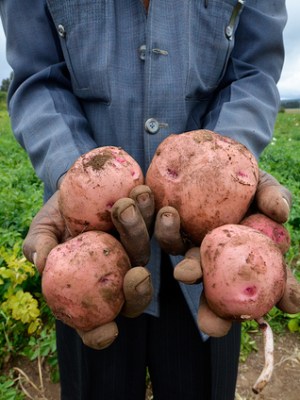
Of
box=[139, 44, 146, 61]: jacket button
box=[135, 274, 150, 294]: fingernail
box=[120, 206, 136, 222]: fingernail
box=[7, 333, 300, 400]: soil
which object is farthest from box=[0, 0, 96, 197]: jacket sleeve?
box=[7, 333, 300, 400]: soil

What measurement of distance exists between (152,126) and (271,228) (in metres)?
0.51

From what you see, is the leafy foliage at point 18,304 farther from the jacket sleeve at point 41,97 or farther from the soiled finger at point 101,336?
the soiled finger at point 101,336

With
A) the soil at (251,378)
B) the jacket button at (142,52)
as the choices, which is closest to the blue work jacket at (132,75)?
the jacket button at (142,52)

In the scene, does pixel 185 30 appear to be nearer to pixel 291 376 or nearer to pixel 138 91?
pixel 138 91

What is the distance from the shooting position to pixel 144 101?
54.2 inches

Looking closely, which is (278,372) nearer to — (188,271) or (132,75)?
(188,271)

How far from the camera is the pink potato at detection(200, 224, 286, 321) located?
3.27 ft

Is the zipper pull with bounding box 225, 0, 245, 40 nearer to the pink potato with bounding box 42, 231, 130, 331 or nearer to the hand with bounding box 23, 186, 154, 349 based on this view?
the hand with bounding box 23, 186, 154, 349

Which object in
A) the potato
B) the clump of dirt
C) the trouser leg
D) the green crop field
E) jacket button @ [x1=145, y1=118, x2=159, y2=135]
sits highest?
jacket button @ [x1=145, y1=118, x2=159, y2=135]

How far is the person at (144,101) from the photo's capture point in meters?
1.36

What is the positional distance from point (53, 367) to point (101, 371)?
3.44 ft

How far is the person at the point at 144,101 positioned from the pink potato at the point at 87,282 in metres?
0.16

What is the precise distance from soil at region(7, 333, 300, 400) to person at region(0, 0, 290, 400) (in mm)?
841

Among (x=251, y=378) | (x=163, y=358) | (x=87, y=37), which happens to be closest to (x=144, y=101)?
(x=87, y=37)
